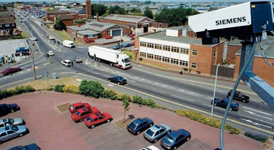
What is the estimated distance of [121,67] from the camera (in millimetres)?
52844

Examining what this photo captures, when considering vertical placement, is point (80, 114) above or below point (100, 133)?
above

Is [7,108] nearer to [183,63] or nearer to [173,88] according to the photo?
[173,88]

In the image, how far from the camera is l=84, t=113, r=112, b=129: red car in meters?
26.0

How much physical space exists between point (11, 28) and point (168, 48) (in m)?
77.6

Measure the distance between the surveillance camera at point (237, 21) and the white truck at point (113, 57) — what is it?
39684 mm

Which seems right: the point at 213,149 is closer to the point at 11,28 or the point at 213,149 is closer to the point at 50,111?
the point at 50,111

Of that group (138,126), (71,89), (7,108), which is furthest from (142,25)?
(138,126)

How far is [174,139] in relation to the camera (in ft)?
72.8

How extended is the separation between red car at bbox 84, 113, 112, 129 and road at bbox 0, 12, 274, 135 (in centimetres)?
1080

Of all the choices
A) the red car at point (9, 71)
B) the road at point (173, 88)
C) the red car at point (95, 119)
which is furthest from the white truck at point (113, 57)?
the red car at point (95, 119)

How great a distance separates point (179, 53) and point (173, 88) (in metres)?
13.1

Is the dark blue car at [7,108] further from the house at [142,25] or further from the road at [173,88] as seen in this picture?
the house at [142,25]

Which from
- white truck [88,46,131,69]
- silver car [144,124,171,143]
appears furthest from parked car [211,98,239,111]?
white truck [88,46,131,69]

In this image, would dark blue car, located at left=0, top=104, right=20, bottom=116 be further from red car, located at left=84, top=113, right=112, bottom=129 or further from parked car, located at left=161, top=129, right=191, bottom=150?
parked car, located at left=161, top=129, right=191, bottom=150
